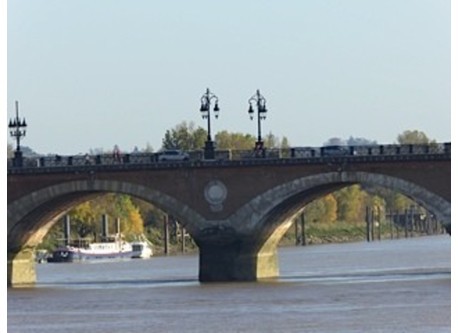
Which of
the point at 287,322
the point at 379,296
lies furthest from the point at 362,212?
the point at 287,322

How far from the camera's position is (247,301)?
179ft

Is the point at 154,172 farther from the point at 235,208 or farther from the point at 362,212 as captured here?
the point at 362,212

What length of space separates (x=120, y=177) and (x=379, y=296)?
774 inches

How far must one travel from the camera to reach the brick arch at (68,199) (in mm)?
71188

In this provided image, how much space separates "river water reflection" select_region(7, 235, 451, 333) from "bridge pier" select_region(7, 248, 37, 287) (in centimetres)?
119

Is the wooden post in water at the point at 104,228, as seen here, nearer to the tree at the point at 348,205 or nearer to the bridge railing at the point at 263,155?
the tree at the point at 348,205

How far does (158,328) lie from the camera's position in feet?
145

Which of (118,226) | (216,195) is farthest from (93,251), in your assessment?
(216,195)

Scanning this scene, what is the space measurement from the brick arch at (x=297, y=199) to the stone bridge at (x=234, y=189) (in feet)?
0.13

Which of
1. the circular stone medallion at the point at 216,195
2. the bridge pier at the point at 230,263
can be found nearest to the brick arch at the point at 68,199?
the circular stone medallion at the point at 216,195

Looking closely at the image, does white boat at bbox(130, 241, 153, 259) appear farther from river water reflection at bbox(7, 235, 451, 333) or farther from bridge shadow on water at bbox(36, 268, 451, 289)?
bridge shadow on water at bbox(36, 268, 451, 289)

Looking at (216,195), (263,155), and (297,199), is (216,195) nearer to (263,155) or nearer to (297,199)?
Result: (263,155)

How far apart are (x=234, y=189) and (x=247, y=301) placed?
1588 centimetres

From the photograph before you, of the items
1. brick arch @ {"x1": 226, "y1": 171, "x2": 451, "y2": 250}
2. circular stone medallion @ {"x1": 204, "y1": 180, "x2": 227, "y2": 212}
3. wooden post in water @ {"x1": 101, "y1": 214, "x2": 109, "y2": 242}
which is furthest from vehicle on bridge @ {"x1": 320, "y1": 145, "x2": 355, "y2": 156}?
wooden post in water @ {"x1": 101, "y1": 214, "x2": 109, "y2": 242}
